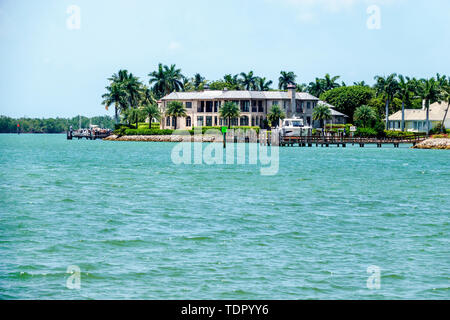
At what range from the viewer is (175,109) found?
132500 mm

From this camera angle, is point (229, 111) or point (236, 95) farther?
point (236, 95)

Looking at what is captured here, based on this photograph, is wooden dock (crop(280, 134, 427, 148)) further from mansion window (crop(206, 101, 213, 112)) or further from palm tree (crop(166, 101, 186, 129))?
palm tree (crop(166, 101, 186, 129))

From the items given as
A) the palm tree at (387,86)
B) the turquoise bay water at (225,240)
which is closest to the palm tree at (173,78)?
the palm tree at (387,86)

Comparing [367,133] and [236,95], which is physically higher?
[236,95]

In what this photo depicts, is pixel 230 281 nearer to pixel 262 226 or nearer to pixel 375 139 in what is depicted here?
pixel 262 226

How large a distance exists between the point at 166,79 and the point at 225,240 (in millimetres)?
134118

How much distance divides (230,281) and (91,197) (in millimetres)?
21850

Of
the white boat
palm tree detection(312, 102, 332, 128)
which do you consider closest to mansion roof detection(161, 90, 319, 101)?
palm tree detection(312, 102, 332, 128)

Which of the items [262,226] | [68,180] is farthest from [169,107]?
[262,226]

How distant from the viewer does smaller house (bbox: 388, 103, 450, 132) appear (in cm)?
13088

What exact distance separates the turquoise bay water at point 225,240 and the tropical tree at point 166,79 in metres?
110

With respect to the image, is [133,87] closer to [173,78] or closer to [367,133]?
[173,78]

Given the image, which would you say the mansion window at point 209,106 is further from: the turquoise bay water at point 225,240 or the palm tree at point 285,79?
the turquoise bay water at point 225,240

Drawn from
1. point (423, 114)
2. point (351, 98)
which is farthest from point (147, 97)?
point (423, 114)
